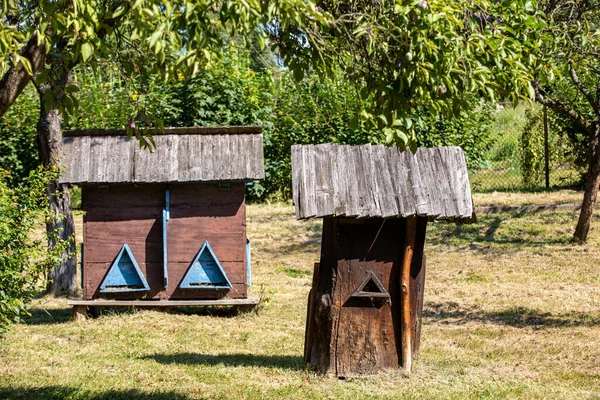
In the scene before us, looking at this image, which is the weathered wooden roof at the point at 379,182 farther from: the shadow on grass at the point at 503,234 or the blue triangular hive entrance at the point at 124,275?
the shadow on grass at the point at 503,234

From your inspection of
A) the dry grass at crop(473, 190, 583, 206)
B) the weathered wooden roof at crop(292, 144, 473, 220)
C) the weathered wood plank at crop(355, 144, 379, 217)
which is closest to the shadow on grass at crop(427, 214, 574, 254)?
the dry grass at crop(473, 190, 583, 206)

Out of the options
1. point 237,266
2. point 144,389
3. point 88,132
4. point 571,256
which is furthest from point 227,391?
point 571,256

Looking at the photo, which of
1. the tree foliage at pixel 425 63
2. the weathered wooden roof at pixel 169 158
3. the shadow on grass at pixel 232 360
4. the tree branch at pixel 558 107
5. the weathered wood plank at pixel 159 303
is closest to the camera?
the tree foliage at pixel 425 63

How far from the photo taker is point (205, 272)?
10.7 meters

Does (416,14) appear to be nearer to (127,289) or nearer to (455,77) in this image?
(455,77)

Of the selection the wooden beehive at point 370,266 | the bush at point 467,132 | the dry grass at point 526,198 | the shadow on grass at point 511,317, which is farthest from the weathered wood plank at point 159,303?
the bush at point 467,132

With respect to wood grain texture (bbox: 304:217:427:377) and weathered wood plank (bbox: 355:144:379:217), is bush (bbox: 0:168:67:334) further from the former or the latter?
weathered wood plank (bbox: 355:144:379:217)

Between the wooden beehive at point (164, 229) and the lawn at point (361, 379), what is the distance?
1.65 ft

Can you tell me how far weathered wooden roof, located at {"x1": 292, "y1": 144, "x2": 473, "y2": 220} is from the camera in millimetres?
7398

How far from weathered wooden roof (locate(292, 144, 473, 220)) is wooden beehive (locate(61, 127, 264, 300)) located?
285cm

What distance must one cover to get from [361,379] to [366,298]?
0.76 meters

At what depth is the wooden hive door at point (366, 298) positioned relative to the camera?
296 inches

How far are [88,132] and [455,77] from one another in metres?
7.12

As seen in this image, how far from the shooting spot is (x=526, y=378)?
796 cm
